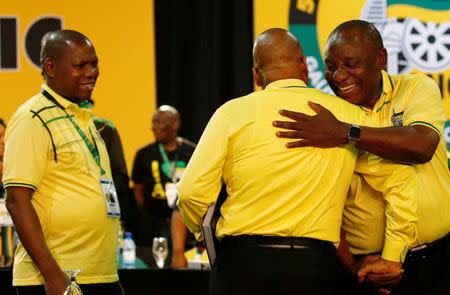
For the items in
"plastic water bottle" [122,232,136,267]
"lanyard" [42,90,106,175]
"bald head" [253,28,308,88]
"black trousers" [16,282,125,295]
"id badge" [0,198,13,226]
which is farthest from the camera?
"plastic water bottle" [122,232,136,267]

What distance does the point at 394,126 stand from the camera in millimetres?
2352

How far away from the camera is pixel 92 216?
2.61 metres

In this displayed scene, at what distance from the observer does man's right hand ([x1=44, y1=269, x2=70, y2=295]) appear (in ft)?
7.86

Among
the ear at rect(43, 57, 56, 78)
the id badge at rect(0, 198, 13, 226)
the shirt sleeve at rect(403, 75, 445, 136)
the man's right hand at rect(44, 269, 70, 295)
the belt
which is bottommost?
the id badge at rect(0, 198, 13, 226)

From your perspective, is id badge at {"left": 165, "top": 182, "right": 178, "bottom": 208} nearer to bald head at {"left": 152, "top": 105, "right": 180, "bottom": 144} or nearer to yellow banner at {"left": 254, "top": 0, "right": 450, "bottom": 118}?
bald head at {"left": 152, "top": 105, "right": 180, "bottom": 144}

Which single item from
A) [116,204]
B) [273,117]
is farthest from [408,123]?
[116,204]

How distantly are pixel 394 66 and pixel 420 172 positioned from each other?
3.60 metres

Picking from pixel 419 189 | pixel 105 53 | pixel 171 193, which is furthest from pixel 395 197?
pixel 105 53

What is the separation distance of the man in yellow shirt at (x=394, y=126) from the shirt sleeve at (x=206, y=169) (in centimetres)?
55

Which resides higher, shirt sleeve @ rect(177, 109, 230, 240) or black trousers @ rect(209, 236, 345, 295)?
shirt sleeve @ rect(177, 109, 230, 240)

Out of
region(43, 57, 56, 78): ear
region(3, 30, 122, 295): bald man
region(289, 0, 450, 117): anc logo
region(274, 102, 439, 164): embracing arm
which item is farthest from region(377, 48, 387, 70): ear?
region(289, 0, 450, 117): anc logo

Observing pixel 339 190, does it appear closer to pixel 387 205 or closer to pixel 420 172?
pixel 387 205

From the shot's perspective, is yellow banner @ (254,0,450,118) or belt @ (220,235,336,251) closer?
belt @ (220,235,336,251)

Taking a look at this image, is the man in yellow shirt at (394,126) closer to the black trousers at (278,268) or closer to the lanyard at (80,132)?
the black trousers at (278,268)
